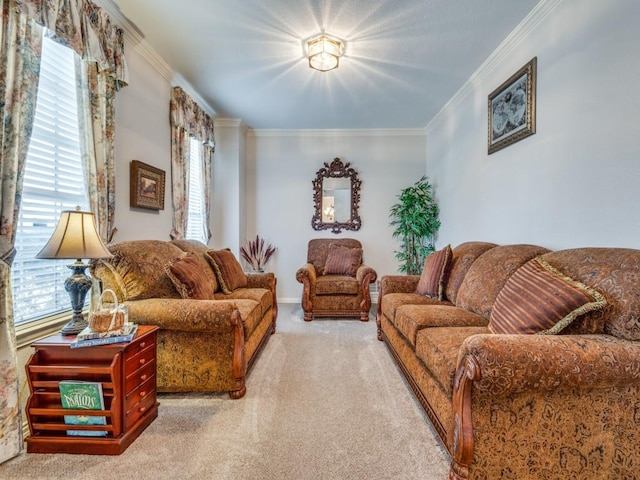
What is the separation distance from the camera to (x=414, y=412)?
2.02 metres

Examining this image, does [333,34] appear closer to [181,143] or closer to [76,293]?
[181,143]

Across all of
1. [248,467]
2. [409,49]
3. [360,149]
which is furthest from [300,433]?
[360,149]

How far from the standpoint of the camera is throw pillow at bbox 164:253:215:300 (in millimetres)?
2307

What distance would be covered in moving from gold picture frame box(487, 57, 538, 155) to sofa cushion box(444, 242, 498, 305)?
0.95 metres

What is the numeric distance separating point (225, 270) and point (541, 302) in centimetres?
265

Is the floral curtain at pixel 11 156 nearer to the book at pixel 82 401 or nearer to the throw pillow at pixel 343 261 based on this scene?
the book at pixel 82 401

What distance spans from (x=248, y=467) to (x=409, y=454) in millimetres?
824

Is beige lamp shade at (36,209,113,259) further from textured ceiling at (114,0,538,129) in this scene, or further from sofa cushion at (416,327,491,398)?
sofa cushion at (416,327,491,398)

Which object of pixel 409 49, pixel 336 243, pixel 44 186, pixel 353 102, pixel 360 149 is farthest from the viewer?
pixel 360 149

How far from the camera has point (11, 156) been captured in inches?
64.5

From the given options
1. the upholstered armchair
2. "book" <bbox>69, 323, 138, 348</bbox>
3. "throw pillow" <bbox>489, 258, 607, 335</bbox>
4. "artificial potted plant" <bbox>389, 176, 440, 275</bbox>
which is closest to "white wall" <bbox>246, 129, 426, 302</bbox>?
"artificial potted plant" <bbox>389, 176, 440, 275</bbox>

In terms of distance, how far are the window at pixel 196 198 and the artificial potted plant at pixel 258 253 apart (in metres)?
0.78

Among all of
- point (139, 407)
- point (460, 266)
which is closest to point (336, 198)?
point (460, 266)

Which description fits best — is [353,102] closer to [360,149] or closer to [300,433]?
[360,149]
